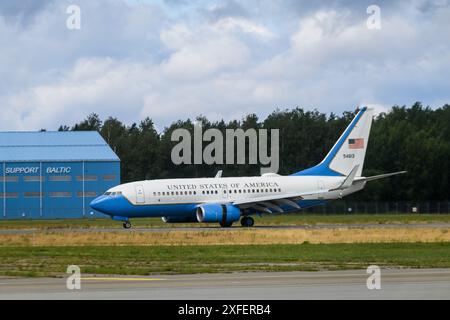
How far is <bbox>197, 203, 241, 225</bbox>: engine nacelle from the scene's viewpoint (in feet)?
201

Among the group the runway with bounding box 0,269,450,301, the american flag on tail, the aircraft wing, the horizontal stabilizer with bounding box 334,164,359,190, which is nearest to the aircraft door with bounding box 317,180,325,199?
the aircraft wing

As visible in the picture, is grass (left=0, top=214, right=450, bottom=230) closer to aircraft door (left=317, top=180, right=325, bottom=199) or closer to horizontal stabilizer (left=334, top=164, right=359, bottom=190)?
aircraft door (left=317, top=180, right=325, bottom=199)

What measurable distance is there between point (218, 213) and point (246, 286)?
37.4 m

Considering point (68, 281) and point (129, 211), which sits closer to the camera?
point (68, 281)

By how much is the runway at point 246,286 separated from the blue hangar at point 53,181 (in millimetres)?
67076

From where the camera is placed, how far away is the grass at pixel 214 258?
1192 inches

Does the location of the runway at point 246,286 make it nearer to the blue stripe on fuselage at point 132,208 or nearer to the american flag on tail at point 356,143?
the blue stripe on fuselage at point 132,208

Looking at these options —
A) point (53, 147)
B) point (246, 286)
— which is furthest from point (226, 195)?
point (246, 286)

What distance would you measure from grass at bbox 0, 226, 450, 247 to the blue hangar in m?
40.5

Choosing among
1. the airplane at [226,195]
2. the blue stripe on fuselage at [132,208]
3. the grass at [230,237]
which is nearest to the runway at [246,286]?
the grass at [230,237]
